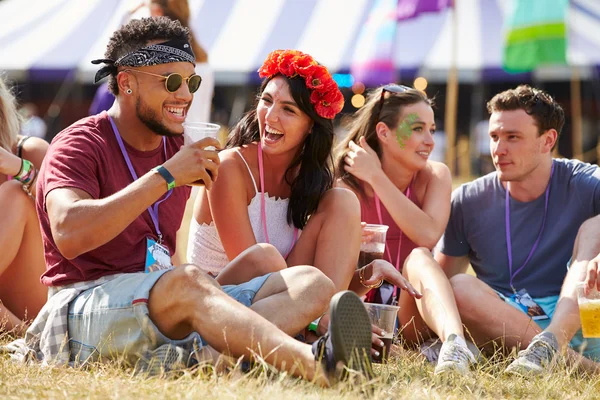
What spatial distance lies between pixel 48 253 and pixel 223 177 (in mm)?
938

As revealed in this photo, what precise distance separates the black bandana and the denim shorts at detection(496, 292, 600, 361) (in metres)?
2.01

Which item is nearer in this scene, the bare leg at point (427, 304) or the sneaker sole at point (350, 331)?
the sneaker sole at point (350, 331)

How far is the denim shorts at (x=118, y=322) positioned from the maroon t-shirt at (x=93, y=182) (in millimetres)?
127

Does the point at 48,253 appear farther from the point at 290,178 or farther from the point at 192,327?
the point at 290,178

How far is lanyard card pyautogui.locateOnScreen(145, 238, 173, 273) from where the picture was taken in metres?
3.22

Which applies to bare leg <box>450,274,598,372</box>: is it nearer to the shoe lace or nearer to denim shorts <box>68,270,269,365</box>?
the shoe lace

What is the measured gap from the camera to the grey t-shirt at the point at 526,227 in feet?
13.8

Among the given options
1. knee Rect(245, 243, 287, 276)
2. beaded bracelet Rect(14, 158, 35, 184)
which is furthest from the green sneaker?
beaded bracelet Rect(14, 158, 35, 184)

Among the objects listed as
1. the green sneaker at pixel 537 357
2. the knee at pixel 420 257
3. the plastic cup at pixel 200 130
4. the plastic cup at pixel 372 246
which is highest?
the plastic cup at pixel 200 130

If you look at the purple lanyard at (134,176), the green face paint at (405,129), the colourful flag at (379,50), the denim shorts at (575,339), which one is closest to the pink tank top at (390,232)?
the green face paint at (405,129)

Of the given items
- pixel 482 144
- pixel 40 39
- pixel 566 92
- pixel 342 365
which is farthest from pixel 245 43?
pixel 342 365

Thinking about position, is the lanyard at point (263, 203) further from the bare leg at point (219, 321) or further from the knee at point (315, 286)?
the bare leg at point (219, 321)

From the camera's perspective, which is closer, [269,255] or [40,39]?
[269,255]

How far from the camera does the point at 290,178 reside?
4.02 metres
